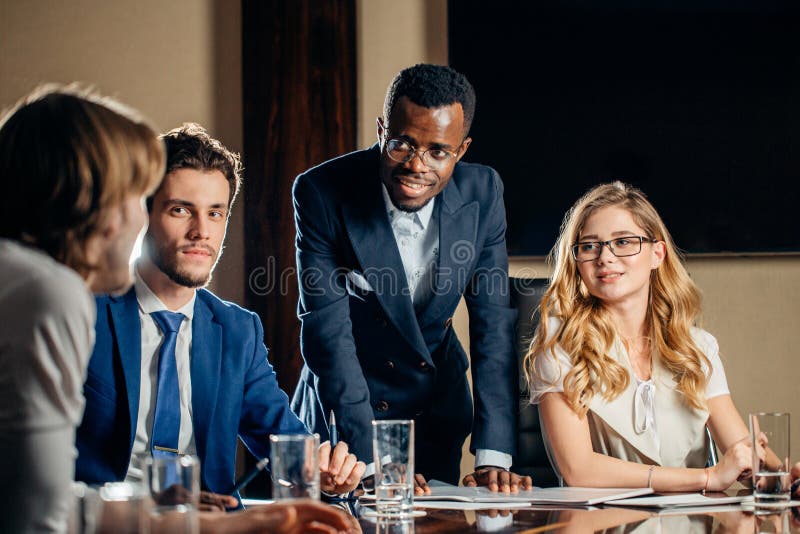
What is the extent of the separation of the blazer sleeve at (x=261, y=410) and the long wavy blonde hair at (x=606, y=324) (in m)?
0.62

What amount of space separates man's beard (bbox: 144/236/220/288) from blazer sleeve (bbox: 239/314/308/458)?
6.8 inches

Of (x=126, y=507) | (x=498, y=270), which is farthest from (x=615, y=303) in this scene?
(x=126, y=507)

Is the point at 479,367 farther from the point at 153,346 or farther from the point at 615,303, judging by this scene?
the point at 153,346

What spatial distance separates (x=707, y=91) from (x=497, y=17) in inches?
32.1

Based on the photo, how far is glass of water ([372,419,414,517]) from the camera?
4.66 feet

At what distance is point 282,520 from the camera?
117cm

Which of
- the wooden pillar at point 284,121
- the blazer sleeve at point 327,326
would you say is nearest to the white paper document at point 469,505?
the blazer sleeve at point 327,326

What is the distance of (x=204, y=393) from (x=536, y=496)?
0.72 m

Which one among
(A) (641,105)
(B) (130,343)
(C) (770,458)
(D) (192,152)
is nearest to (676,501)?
(C) (770,458)

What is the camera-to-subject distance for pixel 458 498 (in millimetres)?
1623

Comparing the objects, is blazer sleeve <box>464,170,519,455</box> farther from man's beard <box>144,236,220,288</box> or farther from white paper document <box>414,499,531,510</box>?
man's beard <box>144,236,220,288</box>

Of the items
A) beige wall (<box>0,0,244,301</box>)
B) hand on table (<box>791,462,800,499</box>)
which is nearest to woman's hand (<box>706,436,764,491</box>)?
hand on table (<box>791,462,800,499</box>)

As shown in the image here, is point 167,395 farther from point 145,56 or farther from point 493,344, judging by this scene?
point 145,56

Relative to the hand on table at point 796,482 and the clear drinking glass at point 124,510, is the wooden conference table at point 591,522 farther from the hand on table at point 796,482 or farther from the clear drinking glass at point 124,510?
the clear drinking glass at point 124,510
